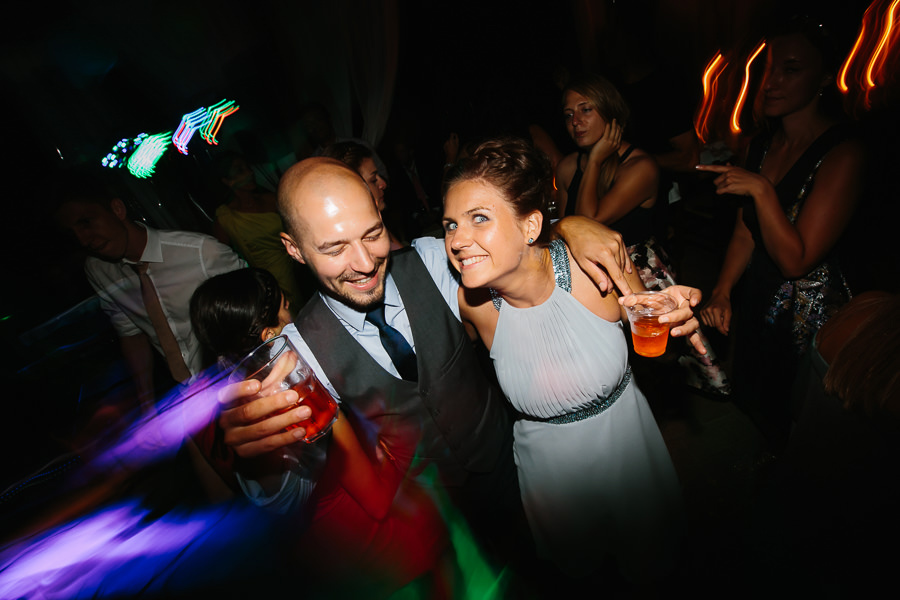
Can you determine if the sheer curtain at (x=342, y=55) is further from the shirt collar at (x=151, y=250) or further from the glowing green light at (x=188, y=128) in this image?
the shirt collar at (x=151, y=250)

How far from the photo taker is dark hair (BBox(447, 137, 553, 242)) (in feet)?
4.49

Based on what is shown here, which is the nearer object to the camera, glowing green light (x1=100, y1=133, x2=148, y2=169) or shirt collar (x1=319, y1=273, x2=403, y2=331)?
shirt collar (x1=319, y1=273, x2=403, y2=331)

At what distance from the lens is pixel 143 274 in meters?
2.68

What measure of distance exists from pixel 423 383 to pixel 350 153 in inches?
71.9

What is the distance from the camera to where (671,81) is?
374cm

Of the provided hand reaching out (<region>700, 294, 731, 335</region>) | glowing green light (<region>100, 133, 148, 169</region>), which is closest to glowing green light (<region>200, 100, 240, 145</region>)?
glowing green light (<region>100, 133, 148, 169</region>)

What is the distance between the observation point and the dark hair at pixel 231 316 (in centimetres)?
169

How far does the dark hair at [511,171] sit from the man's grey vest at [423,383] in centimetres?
55

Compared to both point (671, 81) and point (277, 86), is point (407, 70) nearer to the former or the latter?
point (277, 86)

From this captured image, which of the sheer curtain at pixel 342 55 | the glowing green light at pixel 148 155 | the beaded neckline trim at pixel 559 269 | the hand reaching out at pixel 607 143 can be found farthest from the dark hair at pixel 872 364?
the glowing green light at pixel 148 155

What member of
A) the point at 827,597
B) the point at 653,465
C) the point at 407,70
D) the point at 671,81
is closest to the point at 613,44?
the point at 671,81

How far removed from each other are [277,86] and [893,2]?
5641mm

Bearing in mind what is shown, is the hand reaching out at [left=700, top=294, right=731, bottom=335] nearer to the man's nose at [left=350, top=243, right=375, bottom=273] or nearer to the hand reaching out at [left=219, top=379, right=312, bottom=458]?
the man's nose at [left=350, top=243, right=375, bottom=273]

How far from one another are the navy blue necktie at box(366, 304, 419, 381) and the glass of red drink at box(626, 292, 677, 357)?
0.89m
